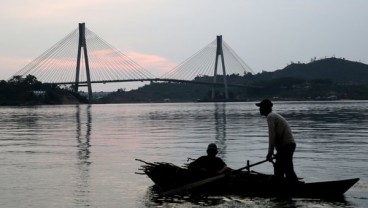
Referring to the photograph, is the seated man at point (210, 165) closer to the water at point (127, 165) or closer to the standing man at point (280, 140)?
the water at point (127, 165)

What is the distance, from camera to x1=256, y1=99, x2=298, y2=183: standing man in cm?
1208

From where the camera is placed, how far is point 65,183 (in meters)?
15.3

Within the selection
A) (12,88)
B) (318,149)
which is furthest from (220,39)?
(318,149)

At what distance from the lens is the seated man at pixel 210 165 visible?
44.0 ft

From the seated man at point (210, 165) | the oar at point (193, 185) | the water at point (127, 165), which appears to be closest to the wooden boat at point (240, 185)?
the oar at point (193, 185)

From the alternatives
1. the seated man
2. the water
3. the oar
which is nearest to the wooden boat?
the oar

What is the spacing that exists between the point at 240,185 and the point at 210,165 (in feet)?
3.06

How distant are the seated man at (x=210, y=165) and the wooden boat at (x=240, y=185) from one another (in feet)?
0.44

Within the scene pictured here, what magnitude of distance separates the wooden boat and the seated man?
13cm

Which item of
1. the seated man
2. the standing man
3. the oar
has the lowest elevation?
the oar

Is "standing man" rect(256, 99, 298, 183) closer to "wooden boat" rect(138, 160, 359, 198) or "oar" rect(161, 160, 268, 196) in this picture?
"wooden boat" rect(138, 160, 359, 198)

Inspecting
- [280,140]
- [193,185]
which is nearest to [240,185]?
[193,185]

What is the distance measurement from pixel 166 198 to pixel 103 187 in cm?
220

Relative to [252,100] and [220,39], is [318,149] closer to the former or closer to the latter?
[220,39]
